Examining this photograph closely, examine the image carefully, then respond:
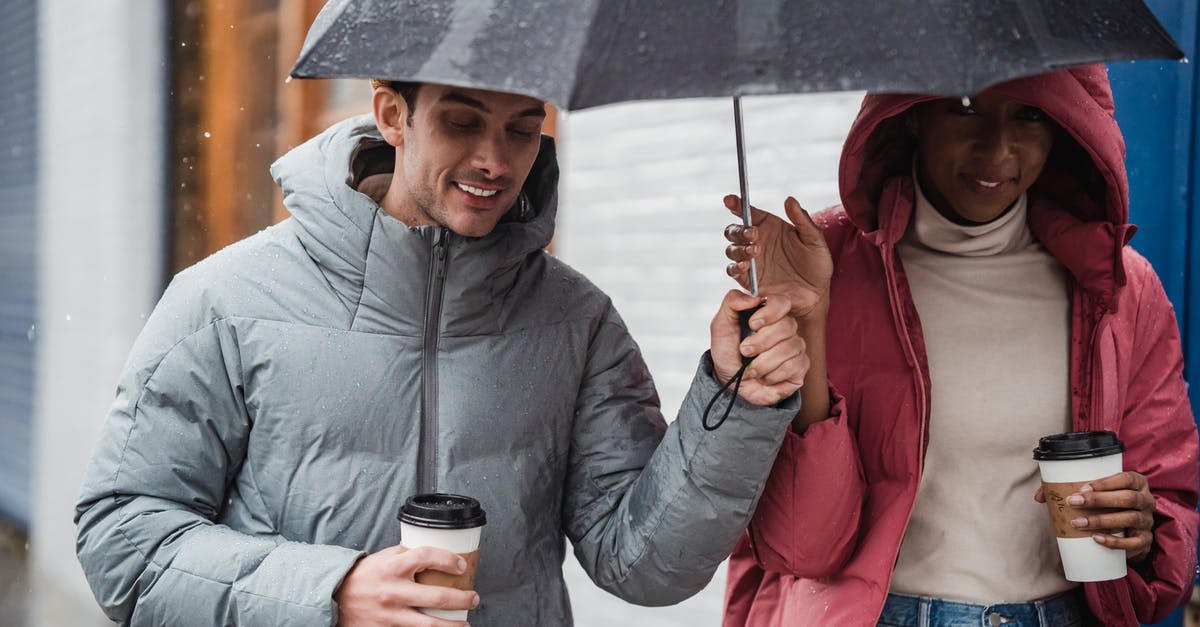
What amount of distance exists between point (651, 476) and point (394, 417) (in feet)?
1.51

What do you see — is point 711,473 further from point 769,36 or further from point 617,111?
point 617,111

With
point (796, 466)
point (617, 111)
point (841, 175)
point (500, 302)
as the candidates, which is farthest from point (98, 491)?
point (617, 111)

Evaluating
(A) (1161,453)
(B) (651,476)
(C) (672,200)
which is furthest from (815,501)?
(C) (672,200)

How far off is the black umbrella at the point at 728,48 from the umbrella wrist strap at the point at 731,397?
1.94 feet

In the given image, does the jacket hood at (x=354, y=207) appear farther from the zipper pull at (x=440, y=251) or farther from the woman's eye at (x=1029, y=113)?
the woman's eye at (x=1029, y=113)

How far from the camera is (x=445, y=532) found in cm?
207

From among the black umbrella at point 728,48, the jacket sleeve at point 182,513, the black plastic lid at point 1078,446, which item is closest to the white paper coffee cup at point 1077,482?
the black plastic lid at point 1078,446

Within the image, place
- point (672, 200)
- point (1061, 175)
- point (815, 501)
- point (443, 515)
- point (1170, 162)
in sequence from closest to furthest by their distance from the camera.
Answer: point (443, 515)
point (815, 501)
point (1061, 175)
point (1170, 162)
point (672, 200)

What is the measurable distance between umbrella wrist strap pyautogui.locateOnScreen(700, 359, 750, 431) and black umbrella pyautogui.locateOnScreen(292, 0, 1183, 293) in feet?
1.94

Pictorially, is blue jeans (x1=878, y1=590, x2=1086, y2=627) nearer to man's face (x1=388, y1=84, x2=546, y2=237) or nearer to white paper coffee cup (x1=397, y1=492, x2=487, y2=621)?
white paper coffee cup (x1=397, y1=492, x2=487, y2=621)

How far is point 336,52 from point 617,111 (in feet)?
9.11

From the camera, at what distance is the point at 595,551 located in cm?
247

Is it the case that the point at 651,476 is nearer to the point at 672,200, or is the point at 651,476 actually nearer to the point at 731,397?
the point at 731,397

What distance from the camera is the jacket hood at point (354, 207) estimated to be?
93.2 inches
